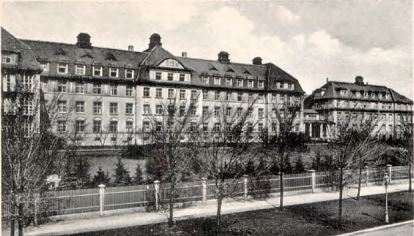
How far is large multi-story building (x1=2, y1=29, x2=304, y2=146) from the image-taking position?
125ft

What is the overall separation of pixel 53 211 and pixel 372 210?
45.9ft

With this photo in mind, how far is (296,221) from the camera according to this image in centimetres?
1456

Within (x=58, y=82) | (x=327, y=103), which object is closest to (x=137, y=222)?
(x=58, y=82)

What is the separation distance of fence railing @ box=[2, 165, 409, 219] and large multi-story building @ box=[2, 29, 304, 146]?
16066 mm

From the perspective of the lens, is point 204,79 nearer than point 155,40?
No

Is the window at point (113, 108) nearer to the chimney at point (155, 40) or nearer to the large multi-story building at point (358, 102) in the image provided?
the chimney at point (155, 40)

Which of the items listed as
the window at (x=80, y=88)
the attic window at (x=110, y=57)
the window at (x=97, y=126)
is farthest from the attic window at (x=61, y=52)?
the window at (x=97, y=126)

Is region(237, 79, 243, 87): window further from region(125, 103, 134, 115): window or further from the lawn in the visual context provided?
the lawn

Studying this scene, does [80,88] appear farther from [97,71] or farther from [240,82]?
[240,82]

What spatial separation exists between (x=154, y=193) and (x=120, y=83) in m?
28.5

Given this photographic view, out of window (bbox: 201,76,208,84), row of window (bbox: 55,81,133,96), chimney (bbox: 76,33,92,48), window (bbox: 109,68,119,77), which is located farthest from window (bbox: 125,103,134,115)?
window (bbox: 201,76,208,84)

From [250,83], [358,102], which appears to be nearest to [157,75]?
[250,83]

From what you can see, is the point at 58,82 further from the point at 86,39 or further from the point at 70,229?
the point at 70,229

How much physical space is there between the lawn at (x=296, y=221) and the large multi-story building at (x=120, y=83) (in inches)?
754
